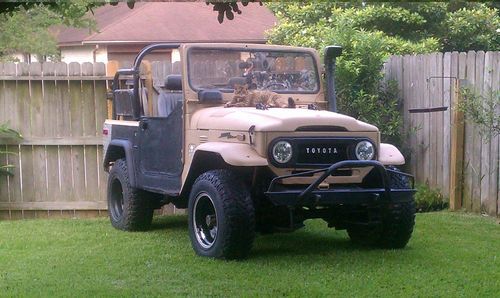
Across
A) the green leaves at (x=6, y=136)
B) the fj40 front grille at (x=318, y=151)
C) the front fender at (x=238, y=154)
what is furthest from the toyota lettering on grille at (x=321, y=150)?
the green leaves at (x=6, y=136)

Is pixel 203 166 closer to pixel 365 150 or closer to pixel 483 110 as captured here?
pixel 365 150

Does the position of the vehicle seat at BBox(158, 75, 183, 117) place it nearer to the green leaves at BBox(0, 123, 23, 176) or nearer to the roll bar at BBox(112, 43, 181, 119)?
the roll bar at BBox(112, 43, 181, 119)

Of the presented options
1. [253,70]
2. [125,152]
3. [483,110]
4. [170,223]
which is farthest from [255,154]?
[483,110]

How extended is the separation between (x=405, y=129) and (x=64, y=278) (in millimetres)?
5533

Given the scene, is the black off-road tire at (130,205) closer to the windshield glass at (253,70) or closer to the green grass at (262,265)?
the green grass at (262,265)

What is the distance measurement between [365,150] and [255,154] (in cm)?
101

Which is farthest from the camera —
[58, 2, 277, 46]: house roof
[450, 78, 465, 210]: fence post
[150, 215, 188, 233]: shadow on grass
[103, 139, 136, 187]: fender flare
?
[58, 2, 277, 46]: house roof

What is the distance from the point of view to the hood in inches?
272

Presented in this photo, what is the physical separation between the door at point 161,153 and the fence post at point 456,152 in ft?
11.6

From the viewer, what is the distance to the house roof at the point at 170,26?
19766mm

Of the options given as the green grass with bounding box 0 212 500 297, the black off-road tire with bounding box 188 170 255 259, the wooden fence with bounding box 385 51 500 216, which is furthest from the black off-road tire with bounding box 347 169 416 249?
the wooden fence with bounding box 385 51 500 216

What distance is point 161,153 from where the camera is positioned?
808 cm

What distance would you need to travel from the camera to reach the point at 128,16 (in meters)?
21.0

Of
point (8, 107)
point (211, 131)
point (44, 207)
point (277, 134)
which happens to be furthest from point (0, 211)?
point (277, 134)
